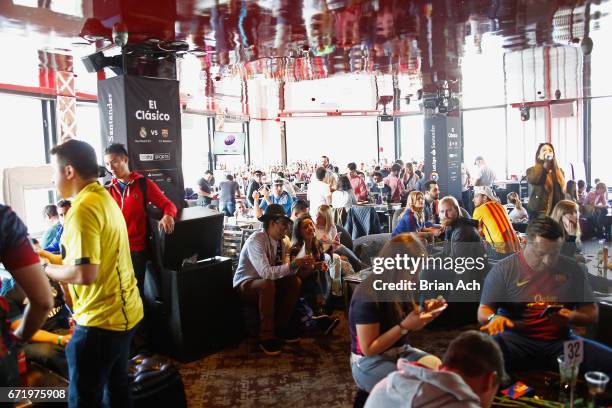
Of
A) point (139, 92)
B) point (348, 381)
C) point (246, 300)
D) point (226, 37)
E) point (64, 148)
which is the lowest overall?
point (348, 381)

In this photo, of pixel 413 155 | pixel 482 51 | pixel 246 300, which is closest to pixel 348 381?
pixel 246 300

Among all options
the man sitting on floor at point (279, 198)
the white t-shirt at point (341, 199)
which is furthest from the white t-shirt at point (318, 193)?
the man sitting on floor at point (279, 198)

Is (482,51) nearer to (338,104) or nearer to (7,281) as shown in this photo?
(7,281)

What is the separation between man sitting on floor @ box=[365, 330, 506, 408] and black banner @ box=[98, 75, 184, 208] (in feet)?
11.8

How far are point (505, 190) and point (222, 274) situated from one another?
9.60 m

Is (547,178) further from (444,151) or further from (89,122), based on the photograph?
(89,122)

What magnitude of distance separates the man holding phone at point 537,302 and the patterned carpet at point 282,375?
115cm

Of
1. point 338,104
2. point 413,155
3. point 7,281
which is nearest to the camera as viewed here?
point 7,281

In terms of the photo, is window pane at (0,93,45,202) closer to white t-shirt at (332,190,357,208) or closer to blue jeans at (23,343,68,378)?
white t-shirt at (332,190,357,208)

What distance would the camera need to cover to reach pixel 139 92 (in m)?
4.48

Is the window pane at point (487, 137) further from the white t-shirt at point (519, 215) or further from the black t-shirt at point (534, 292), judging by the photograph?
the black t-shirt at point (534, 292)

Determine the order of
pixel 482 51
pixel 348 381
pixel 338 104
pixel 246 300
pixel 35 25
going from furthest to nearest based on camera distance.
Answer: pixel 338 104 → pixel 482 51 → pixel 35 25 → pixel 246 300 → pixel 348 381

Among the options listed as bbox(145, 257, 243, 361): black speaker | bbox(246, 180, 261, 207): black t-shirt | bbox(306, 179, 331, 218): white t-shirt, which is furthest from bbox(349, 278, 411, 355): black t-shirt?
bbox(246, 180, 261, 207): black t-shirt

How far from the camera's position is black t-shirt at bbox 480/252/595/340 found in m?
2.71
